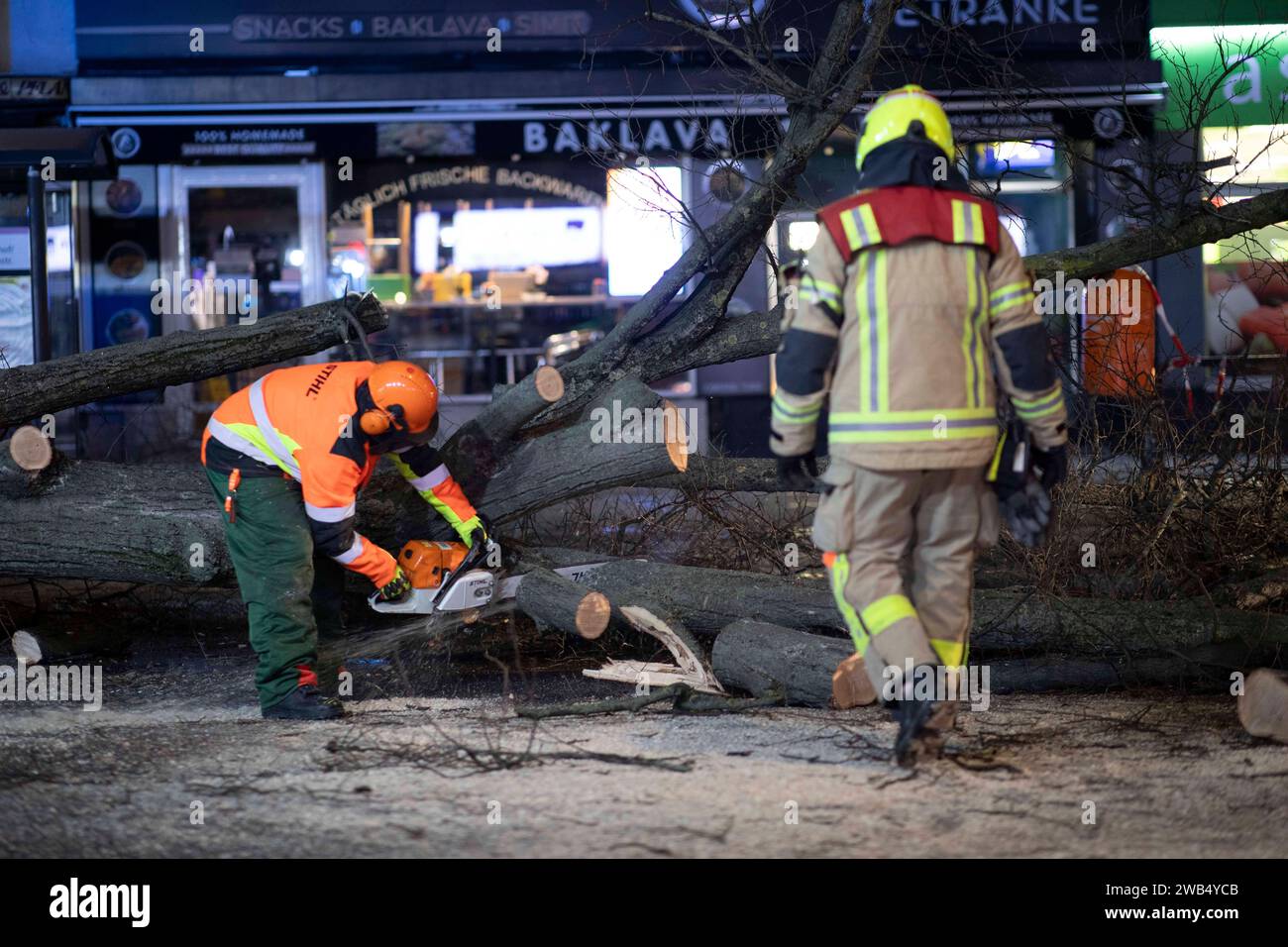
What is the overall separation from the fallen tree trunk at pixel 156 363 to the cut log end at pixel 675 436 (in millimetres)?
1353

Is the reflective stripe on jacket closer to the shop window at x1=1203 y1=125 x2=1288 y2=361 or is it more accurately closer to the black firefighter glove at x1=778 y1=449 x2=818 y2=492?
the black firefighter glove at x1=778 y1=449 x2=818 y2=492

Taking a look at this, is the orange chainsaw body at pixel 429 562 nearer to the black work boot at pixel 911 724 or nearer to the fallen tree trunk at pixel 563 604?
the fallen tree trunk at pixel 563 604

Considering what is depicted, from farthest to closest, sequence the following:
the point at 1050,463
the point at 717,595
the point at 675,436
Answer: the point at 717,595 < the point at 675,436 < the point at 1050,463

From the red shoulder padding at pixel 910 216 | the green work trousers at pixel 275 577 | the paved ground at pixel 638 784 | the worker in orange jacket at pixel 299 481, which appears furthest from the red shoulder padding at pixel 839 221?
the green work trousers at pixel 275 577

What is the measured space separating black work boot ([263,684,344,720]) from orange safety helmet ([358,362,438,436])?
38.8 inches

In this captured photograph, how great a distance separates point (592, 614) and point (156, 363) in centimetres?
225

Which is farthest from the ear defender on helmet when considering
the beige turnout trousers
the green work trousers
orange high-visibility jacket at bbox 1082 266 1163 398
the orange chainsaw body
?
orange high-visibility jacket at bbox 1082 266 1163 398

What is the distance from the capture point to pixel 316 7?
11.7 meters

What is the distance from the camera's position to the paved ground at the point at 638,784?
131 inches

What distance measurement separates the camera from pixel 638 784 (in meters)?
3.79

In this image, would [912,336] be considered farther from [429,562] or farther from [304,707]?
[304,707]

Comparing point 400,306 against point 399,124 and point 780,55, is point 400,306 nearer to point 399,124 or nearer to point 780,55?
point 399,124

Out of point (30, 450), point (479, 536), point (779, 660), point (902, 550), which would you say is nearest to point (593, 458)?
point (479, 536)

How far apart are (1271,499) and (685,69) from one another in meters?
7.05
